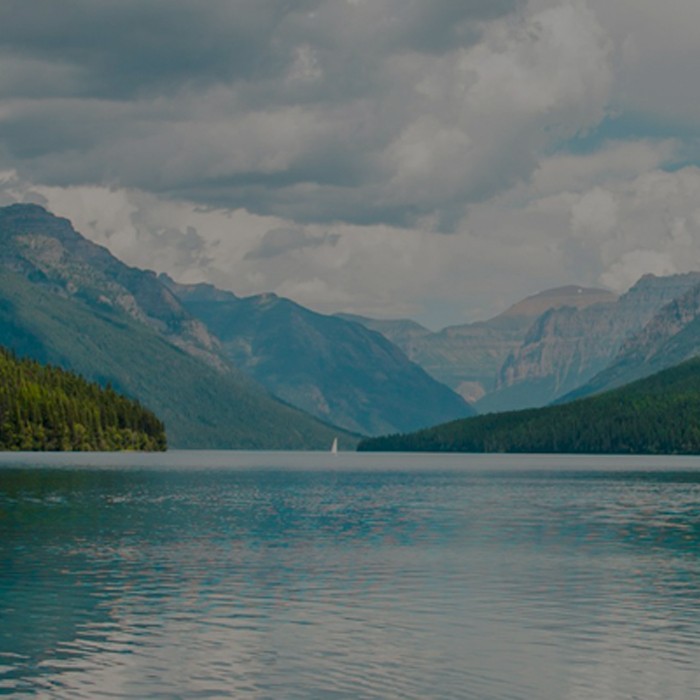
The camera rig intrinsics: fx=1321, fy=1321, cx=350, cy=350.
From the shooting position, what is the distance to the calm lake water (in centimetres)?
4250

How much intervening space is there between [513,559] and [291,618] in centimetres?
2643

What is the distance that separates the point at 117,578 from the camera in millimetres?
66438

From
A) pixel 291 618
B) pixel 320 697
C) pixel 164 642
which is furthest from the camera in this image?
pixel 291 618

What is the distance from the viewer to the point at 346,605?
5831 centimetres

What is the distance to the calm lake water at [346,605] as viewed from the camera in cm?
4250

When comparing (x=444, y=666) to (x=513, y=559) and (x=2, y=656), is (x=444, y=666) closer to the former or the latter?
(x=2, y=656)

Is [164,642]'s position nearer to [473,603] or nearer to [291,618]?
[291,618]

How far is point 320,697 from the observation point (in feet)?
131

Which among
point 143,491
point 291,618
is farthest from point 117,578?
point 143,491

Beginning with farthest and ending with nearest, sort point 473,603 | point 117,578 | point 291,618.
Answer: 1. point 117,578
2. point 473,603
3. point 291,618

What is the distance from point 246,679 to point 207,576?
25.8 metres

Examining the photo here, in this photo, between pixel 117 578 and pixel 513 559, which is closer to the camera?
pixel 117 578

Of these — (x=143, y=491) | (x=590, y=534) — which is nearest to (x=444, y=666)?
(x=590, y=534)

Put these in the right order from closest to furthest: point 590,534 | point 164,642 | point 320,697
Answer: point 320,697
point 164,642
point 590,534
